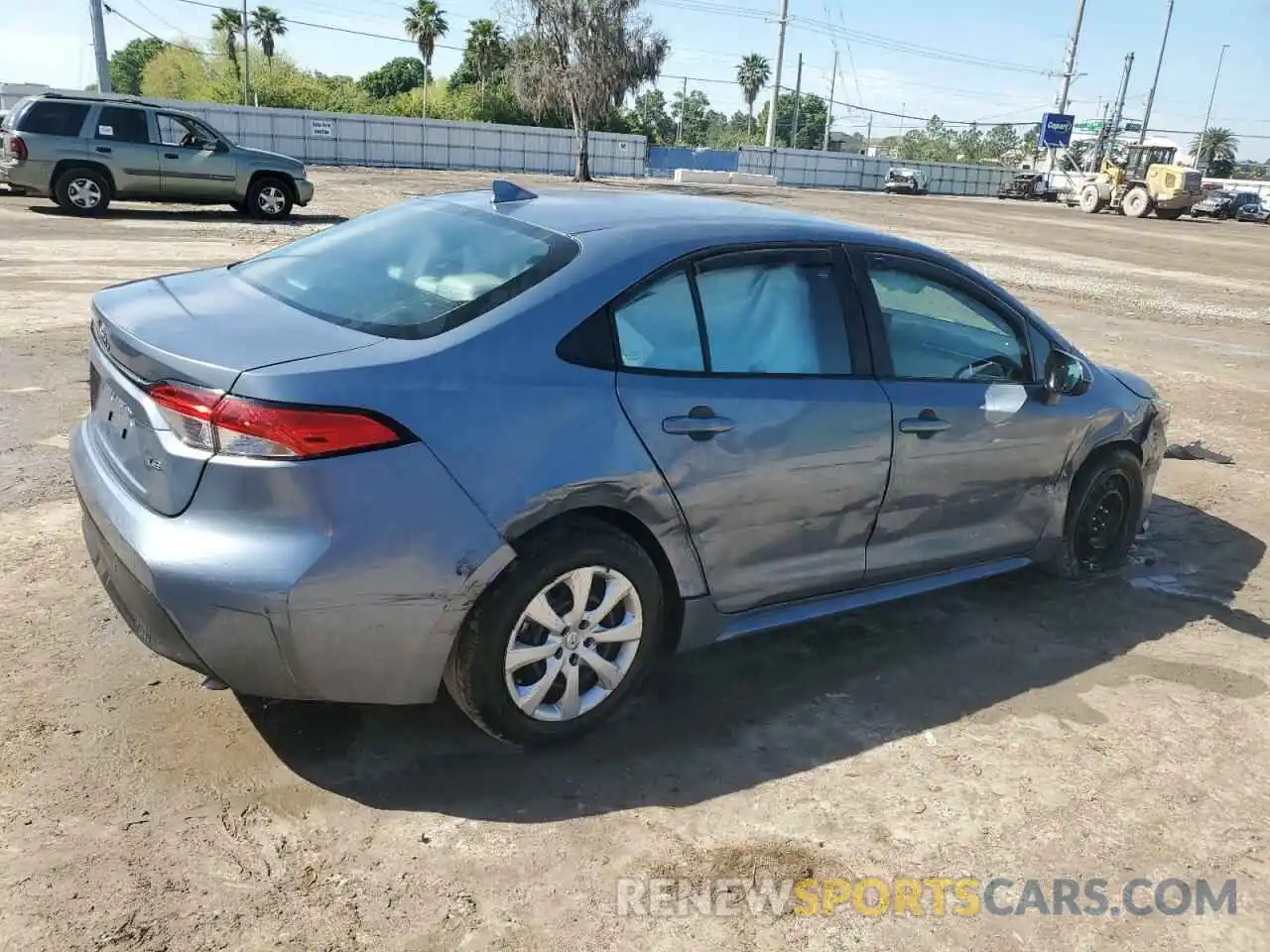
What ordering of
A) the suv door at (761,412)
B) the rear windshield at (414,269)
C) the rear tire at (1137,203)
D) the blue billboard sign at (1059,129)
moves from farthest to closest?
the blue billboard sign at (1059,129) < the rear tire at (1137,203) < the suv door at (761,412) < the rear windshield at (414,269)

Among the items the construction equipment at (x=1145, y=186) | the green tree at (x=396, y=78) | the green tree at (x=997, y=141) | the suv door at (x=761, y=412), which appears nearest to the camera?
the suv door at (x=761, y=412)

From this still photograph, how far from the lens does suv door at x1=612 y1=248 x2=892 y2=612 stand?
122 inches

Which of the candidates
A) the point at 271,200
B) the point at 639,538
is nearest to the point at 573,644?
the point at 639,538

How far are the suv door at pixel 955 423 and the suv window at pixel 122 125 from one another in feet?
51.9

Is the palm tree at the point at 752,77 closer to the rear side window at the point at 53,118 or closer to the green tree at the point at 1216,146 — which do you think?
the green tree at the point at 1216,146

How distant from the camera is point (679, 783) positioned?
3.01 metres

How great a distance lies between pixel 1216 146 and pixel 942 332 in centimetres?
12158

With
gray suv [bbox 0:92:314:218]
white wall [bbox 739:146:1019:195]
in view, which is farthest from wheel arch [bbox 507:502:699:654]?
white wall [bbox 739:146:1019:195]

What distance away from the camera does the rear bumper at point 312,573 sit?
8.27 feet

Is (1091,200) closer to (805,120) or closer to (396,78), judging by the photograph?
(396,78)

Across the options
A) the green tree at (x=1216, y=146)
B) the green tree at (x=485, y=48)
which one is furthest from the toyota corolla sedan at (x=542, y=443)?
the green tree at (x=1216, y=146)

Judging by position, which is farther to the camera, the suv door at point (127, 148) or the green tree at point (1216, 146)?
the green tree at point (1216, 146)

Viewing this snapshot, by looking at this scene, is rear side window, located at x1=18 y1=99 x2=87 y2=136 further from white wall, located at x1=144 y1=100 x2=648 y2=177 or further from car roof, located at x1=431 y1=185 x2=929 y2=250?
white wall, located at x1=144 y1=100 x2=648 y2=177

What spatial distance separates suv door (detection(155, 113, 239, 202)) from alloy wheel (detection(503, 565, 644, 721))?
641 inches
